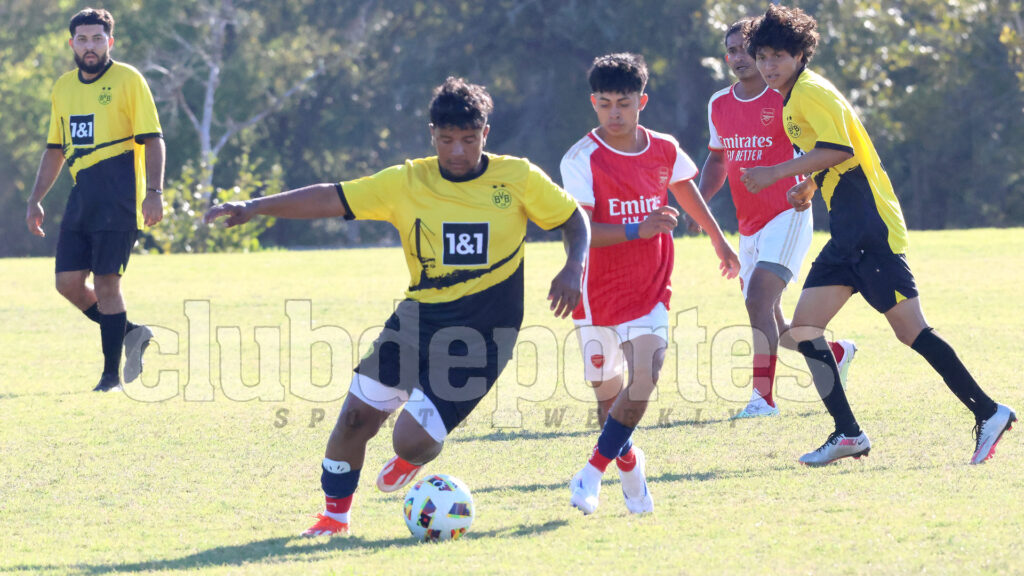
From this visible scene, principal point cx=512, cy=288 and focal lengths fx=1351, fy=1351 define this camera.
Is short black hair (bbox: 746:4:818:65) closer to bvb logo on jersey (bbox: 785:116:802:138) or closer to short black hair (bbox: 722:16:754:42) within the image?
bvb logo on jersey (bbox: 785:116:802:138)

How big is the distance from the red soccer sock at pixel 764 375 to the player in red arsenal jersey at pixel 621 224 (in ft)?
6.20

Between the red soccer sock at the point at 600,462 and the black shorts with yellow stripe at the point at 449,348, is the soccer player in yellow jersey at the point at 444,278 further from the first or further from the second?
the red soccer sock at the point at 600,462

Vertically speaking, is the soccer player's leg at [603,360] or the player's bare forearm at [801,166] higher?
the player's bare forearm at [801,166]

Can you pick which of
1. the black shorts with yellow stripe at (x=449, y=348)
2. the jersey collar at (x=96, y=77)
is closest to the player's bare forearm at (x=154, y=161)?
the jersey collar at (x=96, y=77)

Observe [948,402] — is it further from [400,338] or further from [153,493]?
[153,493]

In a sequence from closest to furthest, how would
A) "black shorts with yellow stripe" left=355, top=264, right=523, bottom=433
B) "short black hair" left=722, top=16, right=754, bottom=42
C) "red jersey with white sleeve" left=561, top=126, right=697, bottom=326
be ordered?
"black shorts with yellow stripe" left=355, top=264, right=523, bottom=433
"red jersey with white sleeve" left=561, top=126, right=697, bottom=326
"short black hair" left=722, top=16, right=754, bottom=42

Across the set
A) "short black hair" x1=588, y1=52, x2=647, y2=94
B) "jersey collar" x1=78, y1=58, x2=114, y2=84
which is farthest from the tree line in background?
"short black hair" x1=588, y1=52, x2=647, y2=94

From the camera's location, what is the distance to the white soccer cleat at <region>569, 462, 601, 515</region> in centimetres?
546

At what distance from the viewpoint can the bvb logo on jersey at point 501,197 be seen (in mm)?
5426

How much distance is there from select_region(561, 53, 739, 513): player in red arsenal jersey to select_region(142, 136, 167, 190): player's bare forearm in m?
3.86

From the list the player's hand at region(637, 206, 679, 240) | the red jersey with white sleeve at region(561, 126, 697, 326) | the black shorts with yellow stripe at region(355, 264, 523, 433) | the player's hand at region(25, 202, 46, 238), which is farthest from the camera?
the player's hand at region(25, 202, 46, 238)

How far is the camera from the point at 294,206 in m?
5.22

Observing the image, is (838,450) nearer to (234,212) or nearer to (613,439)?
(613,439)

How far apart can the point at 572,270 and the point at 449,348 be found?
58 centimetres
